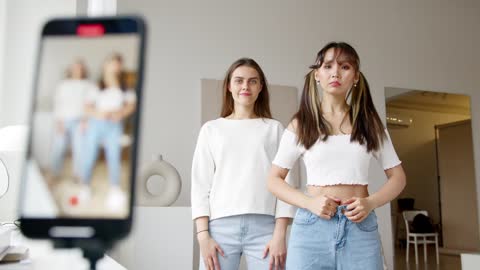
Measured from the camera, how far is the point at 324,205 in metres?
1.35

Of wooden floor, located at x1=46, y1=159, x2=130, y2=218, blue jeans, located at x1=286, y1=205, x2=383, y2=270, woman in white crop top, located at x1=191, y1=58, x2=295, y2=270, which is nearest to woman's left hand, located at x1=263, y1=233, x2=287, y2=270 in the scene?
woman in white crop top, located at x1=191, y1=58, x2=295, y2=270

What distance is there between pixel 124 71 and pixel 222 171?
1450 mm

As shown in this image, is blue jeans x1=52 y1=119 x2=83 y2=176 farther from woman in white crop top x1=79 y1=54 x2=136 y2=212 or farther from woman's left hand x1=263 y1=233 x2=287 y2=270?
woman's left hand x1=263 y1=233 x2=287 y2=270

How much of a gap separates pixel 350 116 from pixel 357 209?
33 centimetres

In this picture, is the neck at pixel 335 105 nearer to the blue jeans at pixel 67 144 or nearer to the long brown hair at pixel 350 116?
the long brown hair at pixel 350 116

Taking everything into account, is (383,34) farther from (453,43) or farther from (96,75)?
(96,75)

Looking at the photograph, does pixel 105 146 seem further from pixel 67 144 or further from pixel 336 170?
pixel 336 170

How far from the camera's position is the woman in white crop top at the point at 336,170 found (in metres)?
1.36

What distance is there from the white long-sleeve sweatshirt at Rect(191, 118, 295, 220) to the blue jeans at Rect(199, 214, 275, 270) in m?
0.03

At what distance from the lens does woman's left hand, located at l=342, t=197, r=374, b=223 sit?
1345mm

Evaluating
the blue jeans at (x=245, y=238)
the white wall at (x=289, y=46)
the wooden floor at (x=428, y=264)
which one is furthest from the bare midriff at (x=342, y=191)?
the wooden floor at (x=428, y=264)

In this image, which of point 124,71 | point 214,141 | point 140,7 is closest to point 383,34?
point 140,7

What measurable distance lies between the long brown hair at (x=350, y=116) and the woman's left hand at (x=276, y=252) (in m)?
0.31

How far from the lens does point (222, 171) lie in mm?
1659
